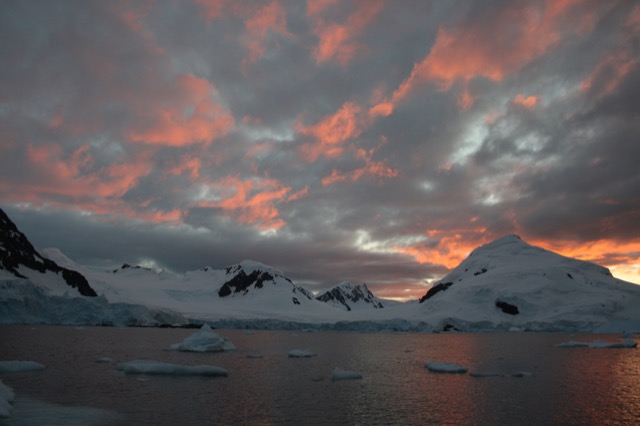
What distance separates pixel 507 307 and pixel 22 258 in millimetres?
98075

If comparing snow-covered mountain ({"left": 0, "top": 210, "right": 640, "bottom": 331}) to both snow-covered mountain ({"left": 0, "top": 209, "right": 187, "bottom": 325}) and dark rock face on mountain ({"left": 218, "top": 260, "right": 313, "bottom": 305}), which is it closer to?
snow-covered mountain ({"left": 0, "top": 209, "right": 187, "bottom": 325})

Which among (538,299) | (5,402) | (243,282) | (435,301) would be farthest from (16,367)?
(243,282)

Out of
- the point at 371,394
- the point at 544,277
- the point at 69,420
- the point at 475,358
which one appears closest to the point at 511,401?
the point at 371,394

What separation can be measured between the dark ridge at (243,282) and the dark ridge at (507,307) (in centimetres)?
8796

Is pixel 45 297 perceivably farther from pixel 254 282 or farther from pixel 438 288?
pixel 438 288

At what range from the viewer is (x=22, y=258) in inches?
3474

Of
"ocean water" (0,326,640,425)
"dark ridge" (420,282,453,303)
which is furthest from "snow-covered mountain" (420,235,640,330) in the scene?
"ocean water" (0,326,640,425)

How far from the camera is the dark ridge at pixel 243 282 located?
16029cm

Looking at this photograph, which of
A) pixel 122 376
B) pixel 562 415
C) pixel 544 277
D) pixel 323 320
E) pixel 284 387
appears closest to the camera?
pixel 562 415

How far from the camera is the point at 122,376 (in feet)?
75.0

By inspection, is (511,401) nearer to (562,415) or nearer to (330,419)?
(562,415)

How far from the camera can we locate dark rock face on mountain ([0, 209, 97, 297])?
83.4 meters

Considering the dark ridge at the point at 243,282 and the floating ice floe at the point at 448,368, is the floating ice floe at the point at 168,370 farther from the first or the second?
the dark ridge at the point at 243,282

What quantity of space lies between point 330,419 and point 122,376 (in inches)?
503
